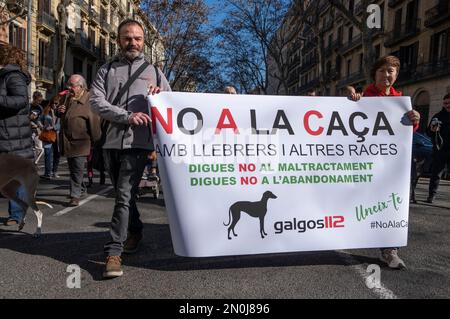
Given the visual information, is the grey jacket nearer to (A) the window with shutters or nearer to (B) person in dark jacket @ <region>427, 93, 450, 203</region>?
(B) person in dark jacket @ <region>427, 93, 450, 203</region>

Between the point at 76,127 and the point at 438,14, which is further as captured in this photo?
the point at 438,14

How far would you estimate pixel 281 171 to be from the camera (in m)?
3.04

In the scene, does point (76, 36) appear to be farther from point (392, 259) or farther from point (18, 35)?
point (392, 259)

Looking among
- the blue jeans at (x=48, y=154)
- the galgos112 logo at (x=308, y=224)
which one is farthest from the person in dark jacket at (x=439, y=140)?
the blue jeans at (x=48, y=154)

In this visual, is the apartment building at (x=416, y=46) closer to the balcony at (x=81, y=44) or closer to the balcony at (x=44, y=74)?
the balcony at (x=44, y=74)

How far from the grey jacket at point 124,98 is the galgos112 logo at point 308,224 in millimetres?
1228

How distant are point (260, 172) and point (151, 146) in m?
0.91

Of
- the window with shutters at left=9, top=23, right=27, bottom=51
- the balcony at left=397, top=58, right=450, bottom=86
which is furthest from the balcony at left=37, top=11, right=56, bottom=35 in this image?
the balcony at left=397, top=58, right=450, bottom=86

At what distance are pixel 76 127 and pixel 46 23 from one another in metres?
26.5

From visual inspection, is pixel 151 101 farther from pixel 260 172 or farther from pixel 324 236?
pixel 324 236

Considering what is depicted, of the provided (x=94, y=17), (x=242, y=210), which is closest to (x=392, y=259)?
(x=242, y=210)

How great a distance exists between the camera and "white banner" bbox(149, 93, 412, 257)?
2.87m

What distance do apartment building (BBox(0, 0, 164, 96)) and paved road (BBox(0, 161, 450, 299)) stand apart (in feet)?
60.1

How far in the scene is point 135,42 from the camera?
10.1 feet
